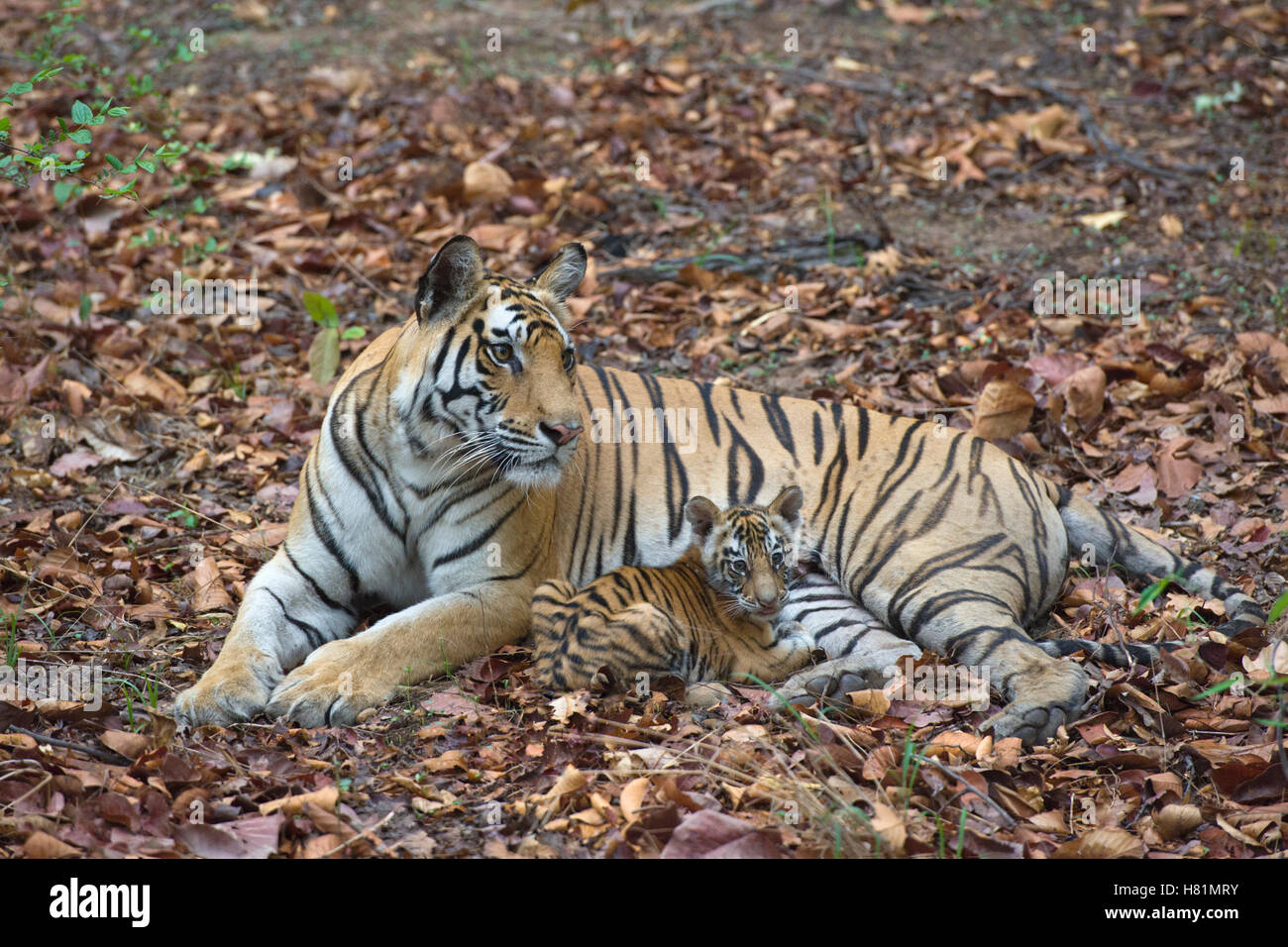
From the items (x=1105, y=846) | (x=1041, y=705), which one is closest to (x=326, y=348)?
(x=1041, y=705)

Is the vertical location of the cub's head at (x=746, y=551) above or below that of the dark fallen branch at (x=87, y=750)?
above

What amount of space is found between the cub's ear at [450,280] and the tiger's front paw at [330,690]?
1147 millimetres

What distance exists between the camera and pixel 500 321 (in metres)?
3.94

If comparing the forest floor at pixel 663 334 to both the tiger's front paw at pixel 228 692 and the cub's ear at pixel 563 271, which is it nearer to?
the tiger's front paw at pixel 228 692

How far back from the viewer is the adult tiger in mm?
3865

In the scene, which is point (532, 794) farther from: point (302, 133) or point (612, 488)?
point (302, 133)

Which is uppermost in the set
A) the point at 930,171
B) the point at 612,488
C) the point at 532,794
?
the point at 930,171

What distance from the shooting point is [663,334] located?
6.45 meters

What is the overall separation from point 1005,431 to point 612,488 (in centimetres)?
196

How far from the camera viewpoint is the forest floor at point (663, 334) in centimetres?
317

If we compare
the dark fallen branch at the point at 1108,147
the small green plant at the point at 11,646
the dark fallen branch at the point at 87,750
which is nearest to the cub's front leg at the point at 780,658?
the dark fallen branch at the point at 87,750

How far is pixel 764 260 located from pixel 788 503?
2.98 m

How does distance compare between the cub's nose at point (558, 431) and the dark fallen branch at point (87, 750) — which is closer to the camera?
the dark fallen branch at point (87, 750)
